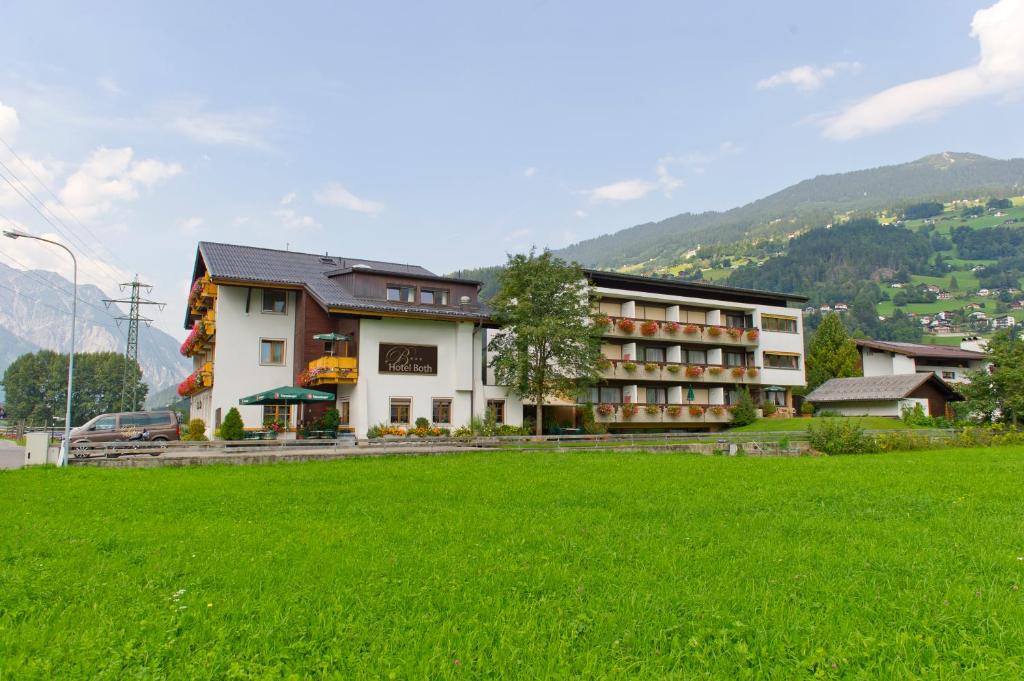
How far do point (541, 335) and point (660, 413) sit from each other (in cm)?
1412

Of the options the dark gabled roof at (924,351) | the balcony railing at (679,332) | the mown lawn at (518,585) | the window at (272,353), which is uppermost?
the balcony railing at (679,332)

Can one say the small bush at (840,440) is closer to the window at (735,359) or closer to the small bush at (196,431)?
the window at (735,359)

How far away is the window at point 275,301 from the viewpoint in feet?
129

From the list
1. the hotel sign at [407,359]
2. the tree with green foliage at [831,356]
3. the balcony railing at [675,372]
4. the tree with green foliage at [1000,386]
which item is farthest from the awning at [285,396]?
the tree with green foliage at [831,356]

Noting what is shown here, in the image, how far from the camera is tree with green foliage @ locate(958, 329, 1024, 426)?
35.6 meters

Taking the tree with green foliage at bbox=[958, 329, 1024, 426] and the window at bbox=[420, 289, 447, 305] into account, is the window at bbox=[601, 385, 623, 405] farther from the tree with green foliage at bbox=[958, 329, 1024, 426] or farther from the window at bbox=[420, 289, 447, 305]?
the tree with green foliage at bbox=[958, 329, 1024, 426]

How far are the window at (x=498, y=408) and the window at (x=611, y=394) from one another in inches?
400

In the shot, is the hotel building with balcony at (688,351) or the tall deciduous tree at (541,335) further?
the hotel building with balcony at (688,351)

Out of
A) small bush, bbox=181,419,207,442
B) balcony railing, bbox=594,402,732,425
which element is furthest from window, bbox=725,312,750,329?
small bush, bbox=181,419,207,442

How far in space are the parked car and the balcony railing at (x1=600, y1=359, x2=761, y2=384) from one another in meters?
25.4

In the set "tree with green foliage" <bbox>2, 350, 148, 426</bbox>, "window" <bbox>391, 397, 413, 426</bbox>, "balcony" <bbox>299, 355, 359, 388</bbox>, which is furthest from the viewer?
"tree with green foliage" <bbox>2, 350, 148, 426</bbox>

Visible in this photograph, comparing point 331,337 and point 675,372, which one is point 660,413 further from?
point 331,337

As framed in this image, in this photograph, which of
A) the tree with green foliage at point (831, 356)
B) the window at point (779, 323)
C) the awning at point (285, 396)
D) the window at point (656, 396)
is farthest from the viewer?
the tree with green foliage at point (831, 356)

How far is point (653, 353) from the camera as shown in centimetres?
5184
